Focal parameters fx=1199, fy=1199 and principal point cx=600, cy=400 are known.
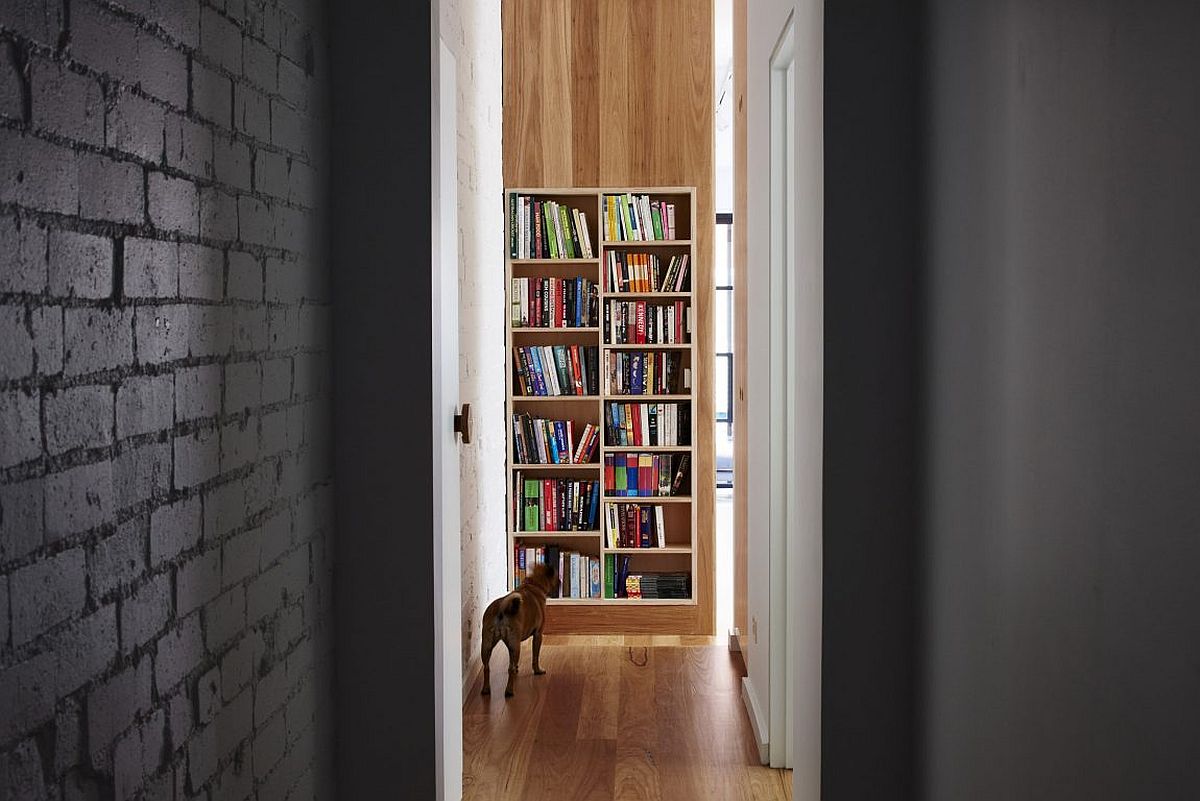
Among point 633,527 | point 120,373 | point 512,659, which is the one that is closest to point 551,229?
point 633,527

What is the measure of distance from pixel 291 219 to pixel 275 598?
0.66m

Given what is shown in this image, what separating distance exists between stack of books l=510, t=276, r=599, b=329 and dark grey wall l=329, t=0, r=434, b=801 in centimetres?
300

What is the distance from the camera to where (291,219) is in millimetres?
2121

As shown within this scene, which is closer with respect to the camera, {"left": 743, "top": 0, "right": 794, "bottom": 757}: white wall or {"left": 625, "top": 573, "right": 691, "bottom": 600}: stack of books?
{"left": 743, "top": 0, "right": 794, "bottom": 757}: white wall

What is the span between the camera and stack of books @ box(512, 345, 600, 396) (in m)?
5.42

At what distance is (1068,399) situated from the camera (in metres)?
1.42

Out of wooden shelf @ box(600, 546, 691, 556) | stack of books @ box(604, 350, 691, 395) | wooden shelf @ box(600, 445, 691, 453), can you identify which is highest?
stack of books @ box(604, 350, 691, 395)

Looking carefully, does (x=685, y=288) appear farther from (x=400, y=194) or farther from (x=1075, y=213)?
(x=1075, y=213)

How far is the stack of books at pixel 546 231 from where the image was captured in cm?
535

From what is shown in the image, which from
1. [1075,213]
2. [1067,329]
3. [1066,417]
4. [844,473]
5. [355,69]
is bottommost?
[844,473]

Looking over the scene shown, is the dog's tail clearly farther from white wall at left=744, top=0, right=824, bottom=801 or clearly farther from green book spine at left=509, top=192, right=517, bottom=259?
white wall at left=744, top=0, right=824, bottom=801

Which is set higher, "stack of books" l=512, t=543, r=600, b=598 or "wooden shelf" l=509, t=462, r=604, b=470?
"wooden shelf" l=509, t=462, r=604, b=470

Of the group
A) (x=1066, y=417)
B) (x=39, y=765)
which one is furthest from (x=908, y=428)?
(x=39, y=765)

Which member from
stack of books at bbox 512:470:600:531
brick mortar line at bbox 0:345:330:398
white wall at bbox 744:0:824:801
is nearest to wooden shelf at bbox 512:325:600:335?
stack of books at bbox 512:470:600:531
